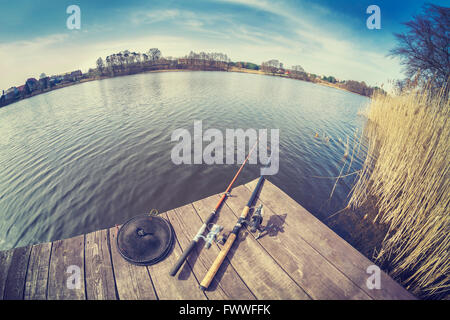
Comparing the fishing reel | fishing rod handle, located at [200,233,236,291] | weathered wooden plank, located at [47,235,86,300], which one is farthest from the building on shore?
the fishing reel

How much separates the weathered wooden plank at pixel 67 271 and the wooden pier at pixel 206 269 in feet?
0.06

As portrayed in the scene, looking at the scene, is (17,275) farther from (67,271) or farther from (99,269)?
(99,269)

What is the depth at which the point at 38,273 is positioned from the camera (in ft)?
11.2

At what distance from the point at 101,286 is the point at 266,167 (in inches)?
333

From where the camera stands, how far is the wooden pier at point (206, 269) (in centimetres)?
322

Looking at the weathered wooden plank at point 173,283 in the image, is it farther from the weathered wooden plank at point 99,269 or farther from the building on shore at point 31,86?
the building on shore at point 31,86

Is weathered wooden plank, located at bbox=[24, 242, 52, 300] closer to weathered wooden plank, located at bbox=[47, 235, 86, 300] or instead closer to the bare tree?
weathered wooden plank, located at bbox=[47, 235, 86, 300]

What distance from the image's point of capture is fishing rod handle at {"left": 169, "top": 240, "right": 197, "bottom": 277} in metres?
3.43

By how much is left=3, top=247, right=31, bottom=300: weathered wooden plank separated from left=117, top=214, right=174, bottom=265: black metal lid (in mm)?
1704

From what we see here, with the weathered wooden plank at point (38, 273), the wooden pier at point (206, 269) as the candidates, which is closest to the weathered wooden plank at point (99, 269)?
the wooden pier at point (206, 269)

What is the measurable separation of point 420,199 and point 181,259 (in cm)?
643

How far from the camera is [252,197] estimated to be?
5.30 metres

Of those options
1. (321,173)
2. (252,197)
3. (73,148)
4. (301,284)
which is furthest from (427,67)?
(73,148)

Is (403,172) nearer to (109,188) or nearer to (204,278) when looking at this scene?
(204,278)
